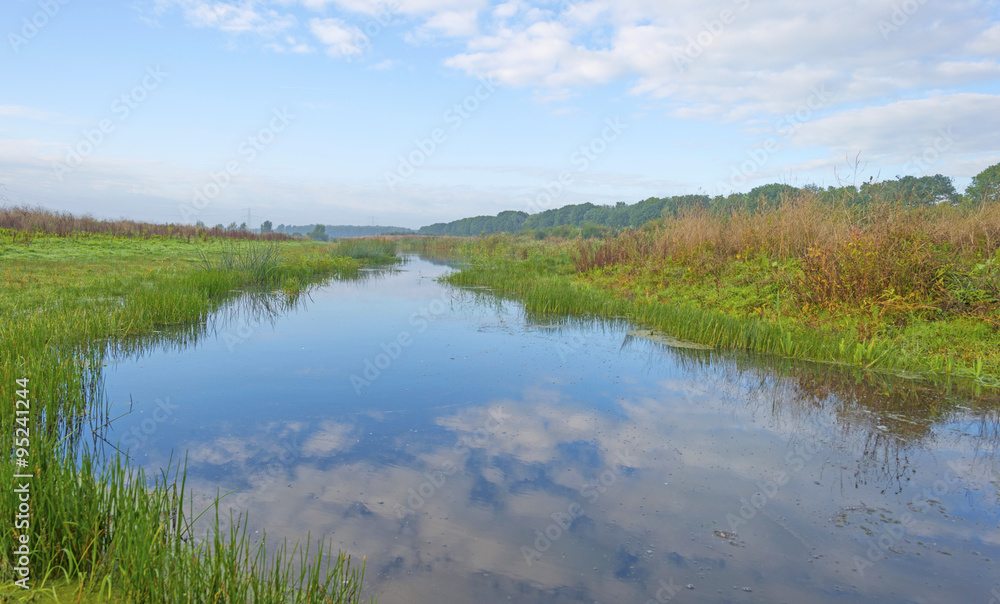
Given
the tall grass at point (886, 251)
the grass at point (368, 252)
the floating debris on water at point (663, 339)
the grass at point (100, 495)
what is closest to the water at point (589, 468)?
the grass at point (100, 495)

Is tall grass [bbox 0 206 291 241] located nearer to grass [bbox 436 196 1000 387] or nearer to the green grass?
the green grass

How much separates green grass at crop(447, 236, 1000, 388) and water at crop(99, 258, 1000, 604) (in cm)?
96

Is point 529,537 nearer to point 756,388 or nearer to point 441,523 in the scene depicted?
point 441,523

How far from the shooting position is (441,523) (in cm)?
357

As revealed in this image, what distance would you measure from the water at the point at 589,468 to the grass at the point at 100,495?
324mm

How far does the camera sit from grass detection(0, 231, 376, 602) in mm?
2434

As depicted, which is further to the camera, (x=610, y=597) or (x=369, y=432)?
(x=369, y=432)

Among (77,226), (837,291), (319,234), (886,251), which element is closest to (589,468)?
(837,291)

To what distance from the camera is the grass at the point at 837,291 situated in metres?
8.05

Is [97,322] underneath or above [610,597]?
above

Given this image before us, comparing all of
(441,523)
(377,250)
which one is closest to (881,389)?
(441,523)

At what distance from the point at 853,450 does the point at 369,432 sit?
15.1ft

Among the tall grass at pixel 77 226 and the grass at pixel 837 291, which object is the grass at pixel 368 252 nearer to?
the tall grass at pixel 77 226

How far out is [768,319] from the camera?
9992 millimetres
